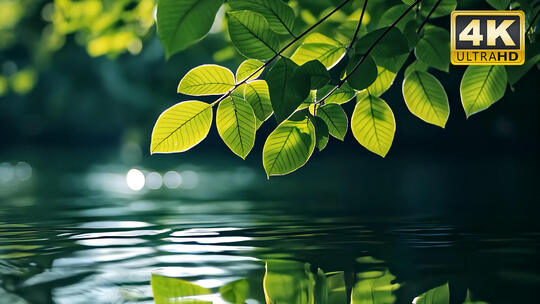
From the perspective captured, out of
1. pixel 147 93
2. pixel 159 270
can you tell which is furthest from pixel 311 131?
pixel 147 93

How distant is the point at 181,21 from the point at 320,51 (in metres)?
0.37

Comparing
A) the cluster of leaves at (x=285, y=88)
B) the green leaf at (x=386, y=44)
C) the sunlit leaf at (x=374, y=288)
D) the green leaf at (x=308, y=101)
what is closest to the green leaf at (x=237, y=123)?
the cluster of leaves at (x=285, y=88)

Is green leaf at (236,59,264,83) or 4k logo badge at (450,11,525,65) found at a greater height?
4k logo badge at (450,11,525,65)

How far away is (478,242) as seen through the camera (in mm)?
1899

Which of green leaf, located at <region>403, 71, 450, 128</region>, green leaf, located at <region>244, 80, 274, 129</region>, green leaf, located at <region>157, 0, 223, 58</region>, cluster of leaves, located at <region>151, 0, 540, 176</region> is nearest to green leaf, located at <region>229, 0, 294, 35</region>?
cluster of leaves, located at <region>151, 0, 540, 176</region>

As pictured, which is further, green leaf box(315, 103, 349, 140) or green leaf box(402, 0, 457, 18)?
green leaf box(402, 0, 457, 18)

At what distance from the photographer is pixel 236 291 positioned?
123cm

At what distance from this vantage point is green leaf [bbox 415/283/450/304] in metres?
1.16

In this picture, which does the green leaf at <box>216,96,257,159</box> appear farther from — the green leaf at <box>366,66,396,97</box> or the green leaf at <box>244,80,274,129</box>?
the green leaf at <box>366,66,396,97</box>

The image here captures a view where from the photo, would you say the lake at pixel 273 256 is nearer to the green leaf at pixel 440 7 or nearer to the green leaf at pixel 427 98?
the green leaf at pixel 427 98

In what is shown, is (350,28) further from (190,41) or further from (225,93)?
(190,41)

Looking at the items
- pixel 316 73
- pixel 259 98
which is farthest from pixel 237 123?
pixel 316 73

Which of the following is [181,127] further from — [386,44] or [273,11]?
[386,44]

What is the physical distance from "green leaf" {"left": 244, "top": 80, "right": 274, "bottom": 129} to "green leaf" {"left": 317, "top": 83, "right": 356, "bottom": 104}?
124mm
